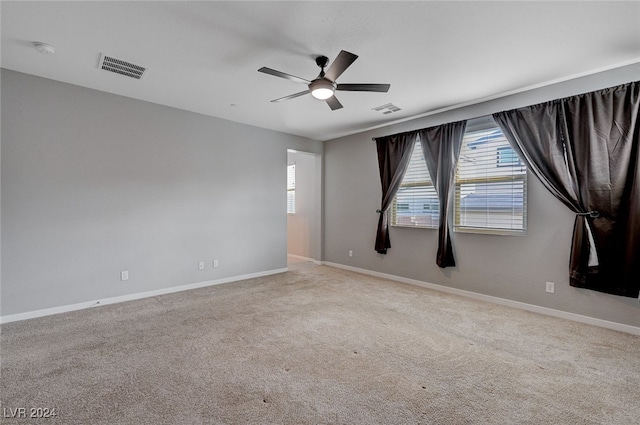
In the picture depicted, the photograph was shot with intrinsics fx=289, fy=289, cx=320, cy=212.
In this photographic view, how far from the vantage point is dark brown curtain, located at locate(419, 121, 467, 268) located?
419cm

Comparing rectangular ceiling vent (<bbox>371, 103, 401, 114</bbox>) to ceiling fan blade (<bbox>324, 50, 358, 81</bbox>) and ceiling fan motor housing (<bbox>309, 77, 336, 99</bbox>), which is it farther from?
ceiling fan blade (<bbox>324, 50, 358, 81</bbox>)

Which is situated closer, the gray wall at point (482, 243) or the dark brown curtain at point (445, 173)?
the gray wall at point (482, 243)

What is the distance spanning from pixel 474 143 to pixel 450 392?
10.9ft

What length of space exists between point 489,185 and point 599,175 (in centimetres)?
110

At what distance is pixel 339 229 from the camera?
605cm

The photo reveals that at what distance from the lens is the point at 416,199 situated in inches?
190

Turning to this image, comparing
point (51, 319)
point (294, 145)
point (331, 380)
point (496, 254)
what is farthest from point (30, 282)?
point (496, 254)

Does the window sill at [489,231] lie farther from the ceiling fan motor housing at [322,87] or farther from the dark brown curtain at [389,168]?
the ceiling fan motor housing at [322,87]

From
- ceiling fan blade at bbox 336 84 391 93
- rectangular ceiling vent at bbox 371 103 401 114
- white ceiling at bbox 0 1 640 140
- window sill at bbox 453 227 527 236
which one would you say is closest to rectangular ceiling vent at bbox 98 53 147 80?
white ceiling at bbox 0 1 640 140

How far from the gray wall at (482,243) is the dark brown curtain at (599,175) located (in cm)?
16

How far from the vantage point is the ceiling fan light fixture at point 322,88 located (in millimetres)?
2725

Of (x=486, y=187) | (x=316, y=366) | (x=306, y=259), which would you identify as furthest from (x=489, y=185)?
(x=306, y=259)

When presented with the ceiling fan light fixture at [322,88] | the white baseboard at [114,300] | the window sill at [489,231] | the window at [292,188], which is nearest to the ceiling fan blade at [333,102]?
the ceiling fan light fixture at [322,88]

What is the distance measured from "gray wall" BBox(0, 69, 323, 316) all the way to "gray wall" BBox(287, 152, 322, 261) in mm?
1417
